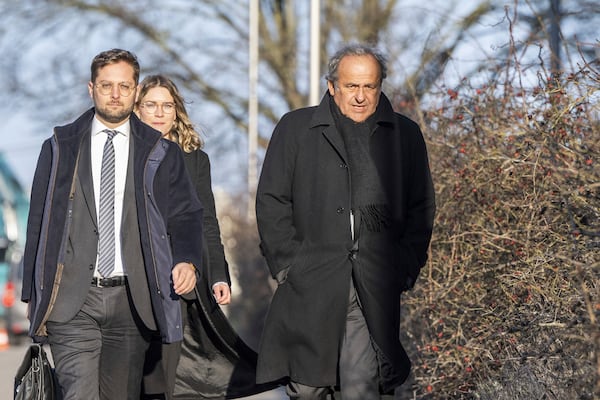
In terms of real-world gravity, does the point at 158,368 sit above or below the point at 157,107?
below

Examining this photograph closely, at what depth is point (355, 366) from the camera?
19.0 ft

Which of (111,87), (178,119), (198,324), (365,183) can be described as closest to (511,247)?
(365,183)

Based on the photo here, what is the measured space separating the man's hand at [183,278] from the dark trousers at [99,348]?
8.9 inches

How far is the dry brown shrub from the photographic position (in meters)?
5.38

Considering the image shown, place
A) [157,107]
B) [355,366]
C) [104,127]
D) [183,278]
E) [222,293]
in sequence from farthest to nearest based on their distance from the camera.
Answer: [157,107]
[222,293]
[104,127]
[183,278]
[355,366]

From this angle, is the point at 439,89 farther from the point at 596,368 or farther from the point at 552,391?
the point at 596,368

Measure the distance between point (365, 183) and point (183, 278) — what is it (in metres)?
0.90

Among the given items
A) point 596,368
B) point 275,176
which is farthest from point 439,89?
point 596,368

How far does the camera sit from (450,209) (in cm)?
791

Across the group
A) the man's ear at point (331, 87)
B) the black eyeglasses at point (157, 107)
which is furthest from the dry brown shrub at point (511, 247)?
the black eyeglasses at point (157, 107)

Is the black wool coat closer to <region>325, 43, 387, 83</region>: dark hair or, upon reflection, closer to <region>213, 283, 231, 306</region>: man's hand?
<region>325, 43, 387, 83</region>: dark hair

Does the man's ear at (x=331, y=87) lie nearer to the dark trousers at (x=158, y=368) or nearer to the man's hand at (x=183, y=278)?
the man's hand at (x=183, y=278)

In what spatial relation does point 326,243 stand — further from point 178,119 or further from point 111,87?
point 178,119

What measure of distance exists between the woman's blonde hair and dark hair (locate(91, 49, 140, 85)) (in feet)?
4.43
